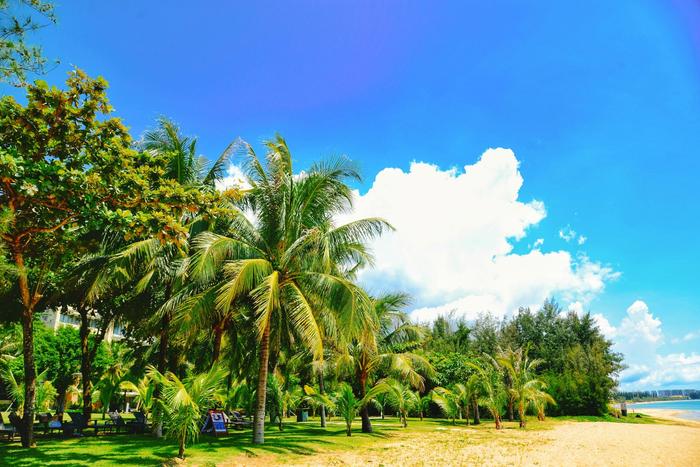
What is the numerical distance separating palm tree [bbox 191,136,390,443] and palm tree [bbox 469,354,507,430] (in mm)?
12586

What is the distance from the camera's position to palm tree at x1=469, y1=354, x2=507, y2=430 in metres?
22.1

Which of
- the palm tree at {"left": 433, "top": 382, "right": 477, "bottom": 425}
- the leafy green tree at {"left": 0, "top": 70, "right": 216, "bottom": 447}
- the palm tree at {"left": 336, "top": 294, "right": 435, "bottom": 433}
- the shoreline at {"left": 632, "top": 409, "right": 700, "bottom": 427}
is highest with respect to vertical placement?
the leafy green tree at {"left": 0, "top": 70, "right": 216, "bottom": 447}

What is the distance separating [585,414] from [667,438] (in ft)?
51.2

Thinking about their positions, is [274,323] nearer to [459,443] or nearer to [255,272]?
[255,272]

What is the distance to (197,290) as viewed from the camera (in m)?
13.0

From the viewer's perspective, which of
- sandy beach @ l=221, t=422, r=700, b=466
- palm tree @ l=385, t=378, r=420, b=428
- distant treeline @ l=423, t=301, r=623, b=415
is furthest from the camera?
distant treeline @ l=423, t=301, r=623, b=415

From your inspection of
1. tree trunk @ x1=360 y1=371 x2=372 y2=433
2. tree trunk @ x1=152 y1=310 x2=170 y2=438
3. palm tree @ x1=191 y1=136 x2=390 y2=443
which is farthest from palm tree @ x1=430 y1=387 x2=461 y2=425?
tree trunk @ x1=152 y1=310 x2=170 y2=438

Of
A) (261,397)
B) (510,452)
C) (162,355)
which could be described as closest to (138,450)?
(261,397)

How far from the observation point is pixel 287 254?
12305 mm

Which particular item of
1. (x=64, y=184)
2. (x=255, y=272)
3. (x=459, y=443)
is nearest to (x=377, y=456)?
(x=459, y=443)

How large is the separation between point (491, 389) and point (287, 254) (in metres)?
15.3

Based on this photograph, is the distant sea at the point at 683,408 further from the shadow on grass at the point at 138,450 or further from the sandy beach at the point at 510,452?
the shadow on grass at the point at 138,450

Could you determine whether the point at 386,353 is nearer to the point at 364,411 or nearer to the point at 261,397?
the point at 364,411

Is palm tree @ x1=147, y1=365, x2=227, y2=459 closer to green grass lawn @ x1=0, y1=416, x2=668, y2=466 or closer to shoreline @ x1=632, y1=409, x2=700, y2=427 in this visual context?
green grass lawn @ x1=0, y1=416, x2=668, y2=466
